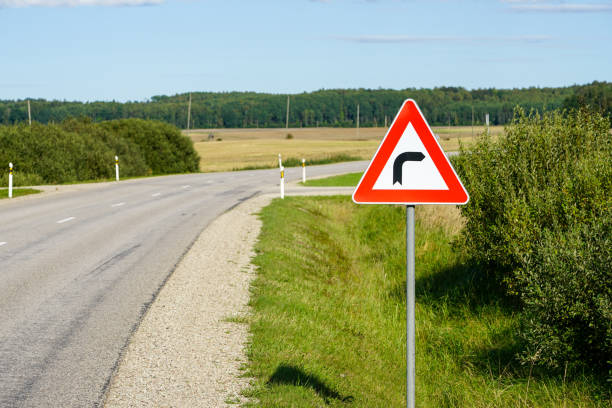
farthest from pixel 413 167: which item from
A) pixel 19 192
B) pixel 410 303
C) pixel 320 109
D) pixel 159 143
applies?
pixel 320 109

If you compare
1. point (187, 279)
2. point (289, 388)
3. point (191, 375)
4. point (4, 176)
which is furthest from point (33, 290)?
point (4, 176)

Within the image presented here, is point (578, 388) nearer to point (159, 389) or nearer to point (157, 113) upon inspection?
point (159, 389)

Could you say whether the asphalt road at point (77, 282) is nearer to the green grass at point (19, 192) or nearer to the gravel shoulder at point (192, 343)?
the gravel shoulder at point (192, 343)

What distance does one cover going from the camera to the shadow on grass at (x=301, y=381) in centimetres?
570

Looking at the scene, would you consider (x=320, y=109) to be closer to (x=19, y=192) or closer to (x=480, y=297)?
(x=19, y=192)

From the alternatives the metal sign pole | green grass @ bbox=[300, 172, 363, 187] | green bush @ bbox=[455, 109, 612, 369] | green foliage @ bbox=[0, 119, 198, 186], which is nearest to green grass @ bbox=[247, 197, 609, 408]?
green bush @ bbox=[455, 109, 612, 369]

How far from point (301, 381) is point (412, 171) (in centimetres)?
239

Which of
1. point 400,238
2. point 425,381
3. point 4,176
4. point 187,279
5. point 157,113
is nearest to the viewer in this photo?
point 425,381

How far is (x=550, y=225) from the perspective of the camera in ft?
34.2

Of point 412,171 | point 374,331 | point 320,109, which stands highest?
point 320,109

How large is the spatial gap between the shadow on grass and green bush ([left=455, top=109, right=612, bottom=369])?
2.90 m

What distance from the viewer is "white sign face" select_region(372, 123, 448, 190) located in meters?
4.60

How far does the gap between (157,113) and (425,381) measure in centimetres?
17544

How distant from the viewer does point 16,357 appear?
20.5 feet
